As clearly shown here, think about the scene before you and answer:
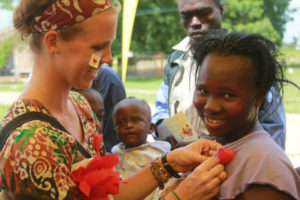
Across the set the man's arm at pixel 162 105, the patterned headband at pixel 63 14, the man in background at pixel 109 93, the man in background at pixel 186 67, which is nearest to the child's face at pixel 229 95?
the patterned headband at pixel 63 14

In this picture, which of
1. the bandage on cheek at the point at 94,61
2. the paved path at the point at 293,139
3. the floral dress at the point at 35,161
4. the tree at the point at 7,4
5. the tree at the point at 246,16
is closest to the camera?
the floral dress at the point at 35,161

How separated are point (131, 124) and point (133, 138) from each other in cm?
13

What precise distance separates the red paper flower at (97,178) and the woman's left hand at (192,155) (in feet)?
1.13

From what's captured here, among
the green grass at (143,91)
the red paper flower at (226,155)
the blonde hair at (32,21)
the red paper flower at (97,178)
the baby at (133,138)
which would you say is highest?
the blonde hair at (32,21)

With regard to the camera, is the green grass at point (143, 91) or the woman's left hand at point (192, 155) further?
the green grass at point (143, 91)

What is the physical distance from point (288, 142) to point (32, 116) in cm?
737

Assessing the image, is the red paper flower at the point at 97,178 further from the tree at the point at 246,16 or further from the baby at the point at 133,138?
the tree at the point at 246,16

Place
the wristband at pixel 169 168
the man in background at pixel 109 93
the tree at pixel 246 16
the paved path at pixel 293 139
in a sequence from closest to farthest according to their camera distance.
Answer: the wristband at pixel 169 168 → the man in background at pixel 109 93 → the paved path at pixel 293 139 → the tree at pixel 246 16

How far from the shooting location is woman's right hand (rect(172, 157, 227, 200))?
153cm

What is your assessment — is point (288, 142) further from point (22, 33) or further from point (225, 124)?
Result: point (22, 33)

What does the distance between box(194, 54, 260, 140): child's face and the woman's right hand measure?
0.18 metres

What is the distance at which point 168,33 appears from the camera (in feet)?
79.6

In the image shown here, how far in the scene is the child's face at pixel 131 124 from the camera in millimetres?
3111

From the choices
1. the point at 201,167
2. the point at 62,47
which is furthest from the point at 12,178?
the point at 201,167
